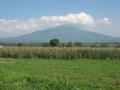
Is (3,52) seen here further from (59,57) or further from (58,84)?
(58,84)

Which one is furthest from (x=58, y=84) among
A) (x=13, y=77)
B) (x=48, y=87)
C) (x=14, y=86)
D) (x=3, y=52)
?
(x=3, y=52)

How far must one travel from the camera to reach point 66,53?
4594 centimetres

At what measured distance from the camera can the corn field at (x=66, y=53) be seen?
45.0 meters

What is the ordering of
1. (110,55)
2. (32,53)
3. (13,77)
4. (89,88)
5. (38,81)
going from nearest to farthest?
(89,88) → (38,81) → (13,77) → (110,55) → (32,53)

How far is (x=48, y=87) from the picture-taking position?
14.4m

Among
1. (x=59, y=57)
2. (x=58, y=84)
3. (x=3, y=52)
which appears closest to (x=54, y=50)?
(x=59, y=57)

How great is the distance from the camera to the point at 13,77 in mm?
17750

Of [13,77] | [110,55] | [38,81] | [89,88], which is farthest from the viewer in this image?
[110,55]

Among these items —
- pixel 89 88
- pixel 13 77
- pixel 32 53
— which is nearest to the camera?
pixel 89 88

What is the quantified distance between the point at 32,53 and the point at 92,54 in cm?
908

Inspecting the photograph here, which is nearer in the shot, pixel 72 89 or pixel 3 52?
pixel 72 89

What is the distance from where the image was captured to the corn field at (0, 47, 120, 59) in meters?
45.0

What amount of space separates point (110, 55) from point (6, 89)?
32394 millimetres

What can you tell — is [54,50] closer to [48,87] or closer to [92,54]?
[92,54]
